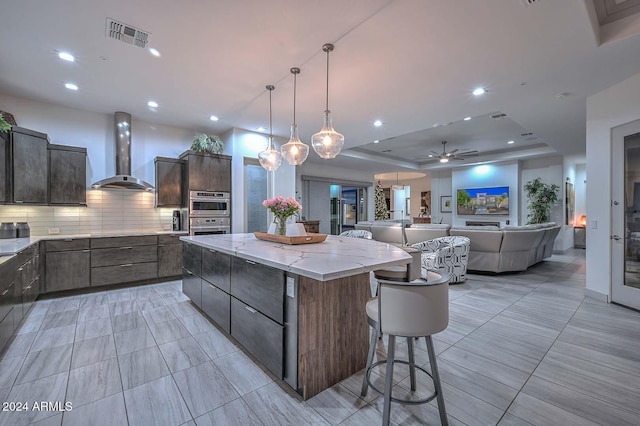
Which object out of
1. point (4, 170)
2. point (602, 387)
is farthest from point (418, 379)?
point (4, 170)

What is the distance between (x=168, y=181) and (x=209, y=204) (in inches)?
33.9

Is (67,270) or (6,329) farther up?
(67,270)

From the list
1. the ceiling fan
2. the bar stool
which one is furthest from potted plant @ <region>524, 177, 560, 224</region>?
the bar stool

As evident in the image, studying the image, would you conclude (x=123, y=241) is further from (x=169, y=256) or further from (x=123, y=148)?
(x=123, y=148)

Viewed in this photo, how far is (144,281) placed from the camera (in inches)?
185

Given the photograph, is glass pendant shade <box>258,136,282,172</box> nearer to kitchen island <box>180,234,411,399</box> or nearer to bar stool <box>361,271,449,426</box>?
kitchen island <box>180,234,411,399</box>

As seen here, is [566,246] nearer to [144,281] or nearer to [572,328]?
[572,328]

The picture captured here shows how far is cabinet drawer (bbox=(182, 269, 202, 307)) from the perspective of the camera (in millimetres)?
3244

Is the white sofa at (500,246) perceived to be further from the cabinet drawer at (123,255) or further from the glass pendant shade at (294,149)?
the cabinet drawer at (123,255)

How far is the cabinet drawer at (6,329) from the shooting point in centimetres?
232

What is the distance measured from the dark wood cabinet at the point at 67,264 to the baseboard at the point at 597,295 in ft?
24.2

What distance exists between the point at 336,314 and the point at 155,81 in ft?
12.2

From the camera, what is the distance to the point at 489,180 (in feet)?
30.6

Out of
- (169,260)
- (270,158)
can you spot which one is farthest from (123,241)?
(270,158)
